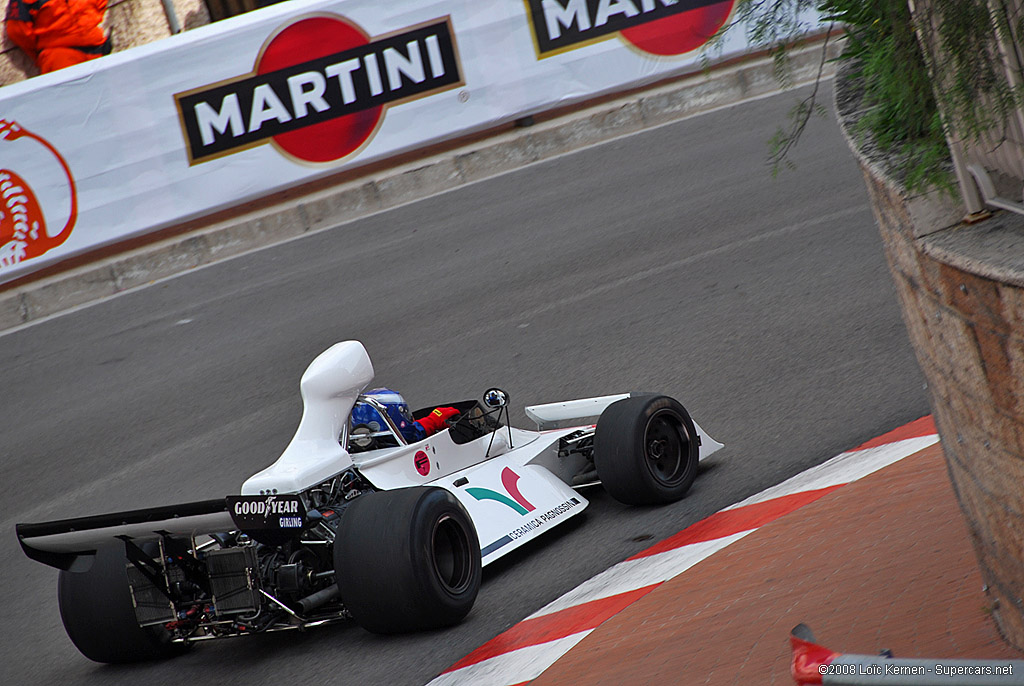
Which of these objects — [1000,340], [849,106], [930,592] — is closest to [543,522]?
[930,592]

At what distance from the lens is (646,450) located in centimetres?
625

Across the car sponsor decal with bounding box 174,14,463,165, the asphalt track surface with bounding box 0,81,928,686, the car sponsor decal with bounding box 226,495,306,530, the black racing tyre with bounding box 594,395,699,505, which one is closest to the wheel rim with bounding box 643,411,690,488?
the black racing tyre with bounding box 594,395,699,505

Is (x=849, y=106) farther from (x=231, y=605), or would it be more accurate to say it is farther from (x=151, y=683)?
(x=151, y=683)

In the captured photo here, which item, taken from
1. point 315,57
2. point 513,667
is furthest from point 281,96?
point 513,667

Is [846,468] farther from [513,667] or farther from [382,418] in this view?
[382,418]

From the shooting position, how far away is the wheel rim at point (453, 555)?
5465mm

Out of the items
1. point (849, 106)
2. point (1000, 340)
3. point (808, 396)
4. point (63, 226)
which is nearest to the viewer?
point (1000, 340)

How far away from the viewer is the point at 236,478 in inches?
316

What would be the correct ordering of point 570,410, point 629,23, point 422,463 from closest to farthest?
point 422,463 < point 570,410 < point 629,23

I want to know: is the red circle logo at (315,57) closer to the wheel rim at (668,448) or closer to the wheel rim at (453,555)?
the wheel rim at (668,448)

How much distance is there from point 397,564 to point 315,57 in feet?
32.3

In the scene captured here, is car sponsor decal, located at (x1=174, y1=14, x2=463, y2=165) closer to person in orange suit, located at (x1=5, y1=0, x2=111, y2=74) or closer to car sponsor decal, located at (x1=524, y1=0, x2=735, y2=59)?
car sponsor decal, located at (x1=524, y1=0, x2=735, y2=59)

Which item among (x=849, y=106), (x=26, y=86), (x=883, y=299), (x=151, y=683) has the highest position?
(x=26, y=86)

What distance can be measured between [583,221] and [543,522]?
6.39 metres
